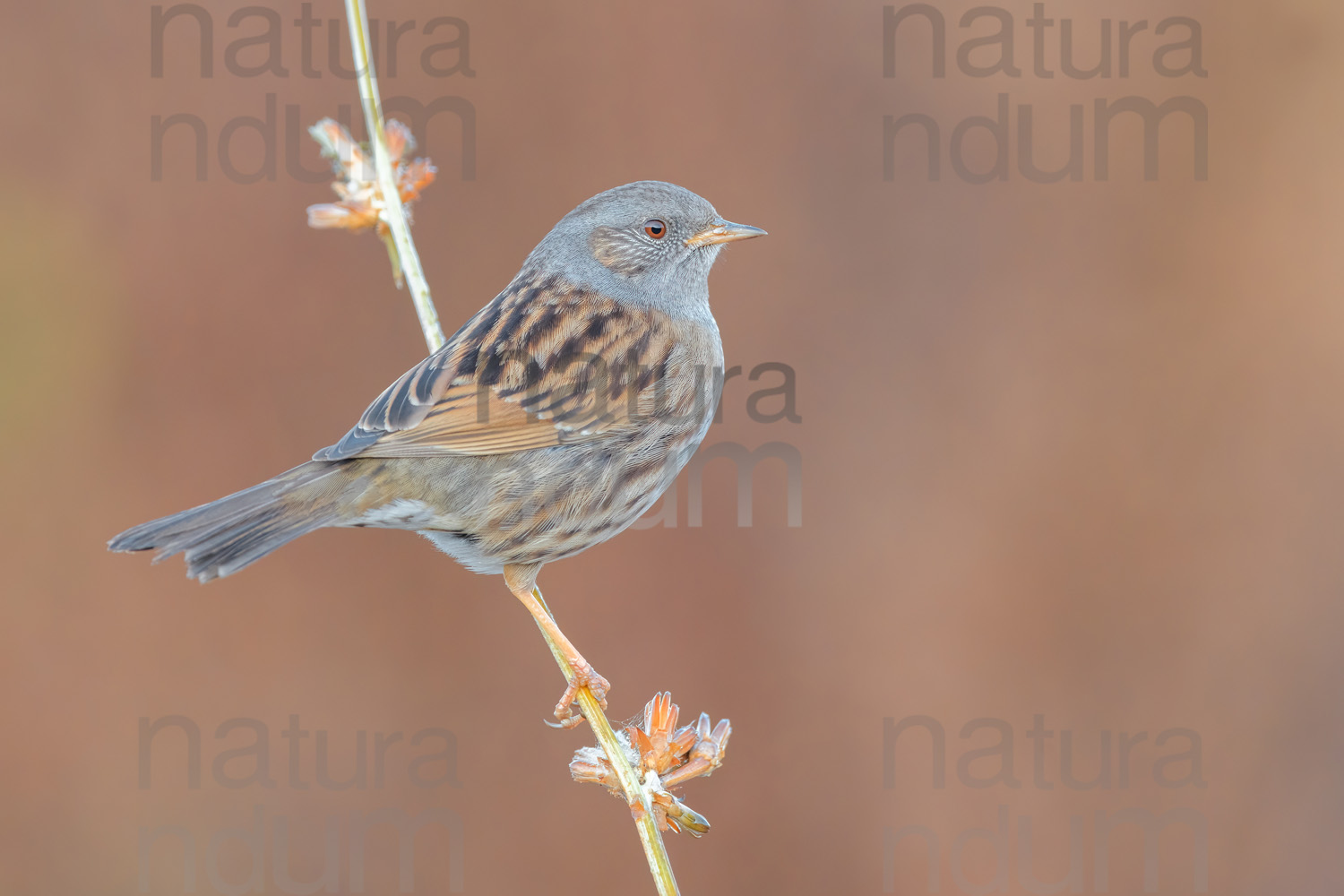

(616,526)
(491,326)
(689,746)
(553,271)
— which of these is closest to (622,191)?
(553,271)

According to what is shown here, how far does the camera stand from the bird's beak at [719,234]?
3672 millimetres

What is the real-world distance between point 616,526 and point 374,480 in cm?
74

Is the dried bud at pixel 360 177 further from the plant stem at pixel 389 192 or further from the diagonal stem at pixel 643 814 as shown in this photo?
the diagonal stem at pixel 643 814

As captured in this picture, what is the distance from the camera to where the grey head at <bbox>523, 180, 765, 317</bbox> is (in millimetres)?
3682

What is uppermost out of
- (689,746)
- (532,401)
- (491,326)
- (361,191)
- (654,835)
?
(361,191)

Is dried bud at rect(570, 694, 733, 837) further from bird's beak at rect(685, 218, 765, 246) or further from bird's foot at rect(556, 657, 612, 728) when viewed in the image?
bird's beak at rect(685, 218, 765, 246)

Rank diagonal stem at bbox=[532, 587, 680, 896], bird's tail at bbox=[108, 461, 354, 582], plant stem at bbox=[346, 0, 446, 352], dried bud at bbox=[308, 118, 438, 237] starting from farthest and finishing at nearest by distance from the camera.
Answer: dried bud at bbox=[308, 118, 438, 237], plant stem at bbox=[346, 0, 446, 352], bird's tail at bbox=[108, 461, 354, 582], diagonal stem at bbox=[532, 587, 680, 896]

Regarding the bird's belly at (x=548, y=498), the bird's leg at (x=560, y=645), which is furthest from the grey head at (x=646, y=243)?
the bird's leg at (x=560, y=645)

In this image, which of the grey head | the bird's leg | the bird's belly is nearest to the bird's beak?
the grey head

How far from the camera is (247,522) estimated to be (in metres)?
2.83

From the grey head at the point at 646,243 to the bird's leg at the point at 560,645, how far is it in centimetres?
100

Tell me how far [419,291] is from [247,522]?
0.86m

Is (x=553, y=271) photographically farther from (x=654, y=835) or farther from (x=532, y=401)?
(x=654, y=835)

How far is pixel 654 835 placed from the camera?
98.0 inches
